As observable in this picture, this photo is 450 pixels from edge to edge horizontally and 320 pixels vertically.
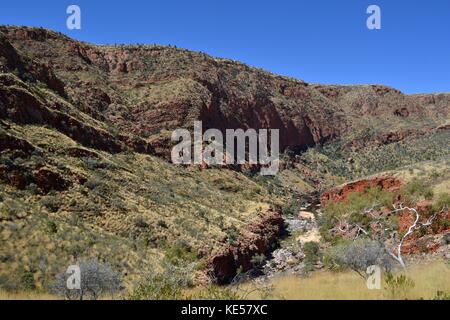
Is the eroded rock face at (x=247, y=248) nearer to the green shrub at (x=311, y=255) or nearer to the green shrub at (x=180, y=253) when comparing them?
the green shrub at (x=180, y=253)

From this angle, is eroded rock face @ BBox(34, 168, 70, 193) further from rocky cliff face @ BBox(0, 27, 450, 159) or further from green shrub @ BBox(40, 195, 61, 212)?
rocky cliff face @ BBox(0, 27, 450, 159)

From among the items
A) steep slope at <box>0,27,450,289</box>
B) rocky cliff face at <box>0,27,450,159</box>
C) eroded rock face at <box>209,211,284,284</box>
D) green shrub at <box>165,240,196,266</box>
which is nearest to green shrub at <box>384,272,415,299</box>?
steep slope at <box>0,27,450,289</box>

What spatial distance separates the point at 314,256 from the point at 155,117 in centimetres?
3638

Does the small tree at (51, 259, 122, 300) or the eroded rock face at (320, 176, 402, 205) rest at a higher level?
the eroded rock face at (320, 176, 402, 205)

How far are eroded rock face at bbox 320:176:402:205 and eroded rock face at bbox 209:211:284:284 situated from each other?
659cm

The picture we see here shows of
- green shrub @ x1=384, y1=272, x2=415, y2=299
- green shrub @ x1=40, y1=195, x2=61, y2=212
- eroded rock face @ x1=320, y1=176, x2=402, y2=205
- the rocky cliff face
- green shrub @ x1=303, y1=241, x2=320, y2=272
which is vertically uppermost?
the rocky cliff face

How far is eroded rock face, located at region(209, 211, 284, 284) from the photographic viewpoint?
1057 inches

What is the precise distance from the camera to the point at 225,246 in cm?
2892

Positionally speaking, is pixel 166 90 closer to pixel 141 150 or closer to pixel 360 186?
pixel 141 150

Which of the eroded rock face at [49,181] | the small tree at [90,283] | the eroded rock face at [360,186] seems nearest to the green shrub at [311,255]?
the eroded rock face at [360,186]

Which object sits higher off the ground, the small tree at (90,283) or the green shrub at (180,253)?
the small tree at (90,283)

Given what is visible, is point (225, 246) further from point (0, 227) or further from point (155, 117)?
point (155, 117)

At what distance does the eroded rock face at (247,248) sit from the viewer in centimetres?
2684

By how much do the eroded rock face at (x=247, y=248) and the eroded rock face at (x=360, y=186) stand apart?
6586 millimetres
